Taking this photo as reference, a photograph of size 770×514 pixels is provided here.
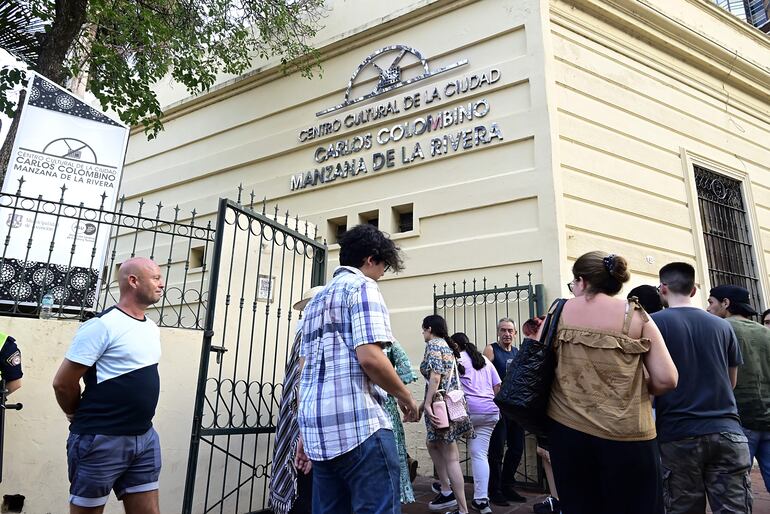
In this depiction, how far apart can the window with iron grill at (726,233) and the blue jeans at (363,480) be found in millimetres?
8068

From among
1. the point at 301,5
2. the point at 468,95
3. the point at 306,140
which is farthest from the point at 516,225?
the point at 301,5

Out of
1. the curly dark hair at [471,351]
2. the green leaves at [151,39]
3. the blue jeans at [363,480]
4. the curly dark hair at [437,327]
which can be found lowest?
the blue jeans at [363,480]

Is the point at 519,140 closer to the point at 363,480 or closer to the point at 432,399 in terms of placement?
the point at 432,399

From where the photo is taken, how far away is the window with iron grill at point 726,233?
891 centimetres

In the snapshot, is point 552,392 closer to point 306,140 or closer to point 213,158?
point 306,140

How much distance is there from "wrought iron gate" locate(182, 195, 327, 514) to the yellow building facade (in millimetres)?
2653

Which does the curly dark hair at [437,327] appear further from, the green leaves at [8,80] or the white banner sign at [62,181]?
the green leaves at [8,80]

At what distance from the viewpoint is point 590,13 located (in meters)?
8.55

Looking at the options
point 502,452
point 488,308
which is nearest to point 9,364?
point 502,452

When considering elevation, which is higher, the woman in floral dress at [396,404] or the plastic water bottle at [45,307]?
the plastic water bottle at [45,307]

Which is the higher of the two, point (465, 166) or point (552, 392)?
point (465, 166)

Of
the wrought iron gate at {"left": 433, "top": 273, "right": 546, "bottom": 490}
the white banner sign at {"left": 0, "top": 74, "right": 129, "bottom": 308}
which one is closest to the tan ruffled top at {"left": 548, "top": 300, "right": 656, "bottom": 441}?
the wrought iron gate at {"left": 433, "top": 273, "right": 546, "bottom": 490}

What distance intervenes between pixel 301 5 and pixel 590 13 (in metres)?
5.20

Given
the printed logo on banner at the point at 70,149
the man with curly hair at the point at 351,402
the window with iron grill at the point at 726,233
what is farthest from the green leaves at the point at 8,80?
the window with iron grill at the point at 726,233
